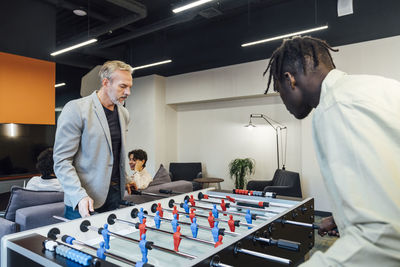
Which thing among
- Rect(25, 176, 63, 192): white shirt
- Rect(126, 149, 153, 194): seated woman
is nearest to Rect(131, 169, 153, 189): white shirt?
Rect(126, 149, 153, 194): seated woman

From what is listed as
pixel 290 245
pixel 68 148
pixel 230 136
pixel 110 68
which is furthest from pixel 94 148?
pixel 230 136

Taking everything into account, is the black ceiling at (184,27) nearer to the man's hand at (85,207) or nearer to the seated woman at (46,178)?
the seated woman at (46,178)

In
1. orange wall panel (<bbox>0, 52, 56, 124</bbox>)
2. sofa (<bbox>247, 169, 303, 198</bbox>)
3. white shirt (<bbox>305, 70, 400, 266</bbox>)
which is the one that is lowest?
sofa (<bbox>247, 169, 303, 198</bbox>)

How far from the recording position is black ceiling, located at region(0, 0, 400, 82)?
4.86m

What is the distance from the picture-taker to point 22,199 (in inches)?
99.1

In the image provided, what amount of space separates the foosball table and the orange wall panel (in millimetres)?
4263

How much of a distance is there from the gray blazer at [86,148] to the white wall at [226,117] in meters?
4.05

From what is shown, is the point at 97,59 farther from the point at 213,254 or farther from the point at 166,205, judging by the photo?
the point at 213,254

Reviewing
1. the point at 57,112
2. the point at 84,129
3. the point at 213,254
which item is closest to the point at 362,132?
the point at 213,254

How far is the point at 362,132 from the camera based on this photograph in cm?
67

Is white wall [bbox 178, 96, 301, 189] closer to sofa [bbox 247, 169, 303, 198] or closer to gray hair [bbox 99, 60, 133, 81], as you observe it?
sofa [bbox 247, 169, 303, 198]

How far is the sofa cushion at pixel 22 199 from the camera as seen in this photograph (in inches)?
98.3

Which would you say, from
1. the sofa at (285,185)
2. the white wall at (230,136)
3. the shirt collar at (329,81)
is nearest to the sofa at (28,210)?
the shirt collar at (329,81)

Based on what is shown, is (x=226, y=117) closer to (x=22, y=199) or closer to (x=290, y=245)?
(x=22, y=199)
